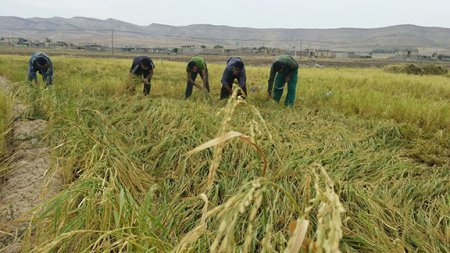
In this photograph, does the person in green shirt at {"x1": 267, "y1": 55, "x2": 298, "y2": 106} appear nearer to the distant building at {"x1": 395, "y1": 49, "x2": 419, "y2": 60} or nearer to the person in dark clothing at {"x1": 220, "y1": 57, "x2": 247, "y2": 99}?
the person in dark clothing at {"x1": 220, "y1": 57, "x2": 247, "y2": 99}

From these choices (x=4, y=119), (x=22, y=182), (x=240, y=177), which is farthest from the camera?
(x=4, y=119)

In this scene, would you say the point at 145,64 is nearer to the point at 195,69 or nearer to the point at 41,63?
the point at 195,69

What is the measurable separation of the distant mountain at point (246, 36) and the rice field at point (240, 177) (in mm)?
89320

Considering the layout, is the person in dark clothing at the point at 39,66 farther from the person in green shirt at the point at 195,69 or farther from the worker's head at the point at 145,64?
the person in green shirt at the point at 195,69

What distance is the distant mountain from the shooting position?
10594cm

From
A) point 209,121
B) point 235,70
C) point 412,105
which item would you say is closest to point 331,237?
point 209,121

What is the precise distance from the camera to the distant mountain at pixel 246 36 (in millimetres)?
105938

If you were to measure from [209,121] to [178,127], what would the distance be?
0.38 m

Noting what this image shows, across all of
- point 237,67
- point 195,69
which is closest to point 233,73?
point 237,67

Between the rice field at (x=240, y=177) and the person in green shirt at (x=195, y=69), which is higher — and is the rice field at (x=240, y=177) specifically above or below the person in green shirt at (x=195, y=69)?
below

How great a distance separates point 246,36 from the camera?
148 metres

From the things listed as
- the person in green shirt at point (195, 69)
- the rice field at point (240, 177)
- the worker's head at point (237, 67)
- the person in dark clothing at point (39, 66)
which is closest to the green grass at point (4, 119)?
the rice field at point (240, 177)

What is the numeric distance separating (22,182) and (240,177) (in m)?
1.71

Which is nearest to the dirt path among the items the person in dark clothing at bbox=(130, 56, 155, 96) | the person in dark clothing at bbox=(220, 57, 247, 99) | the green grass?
→ the green grass
